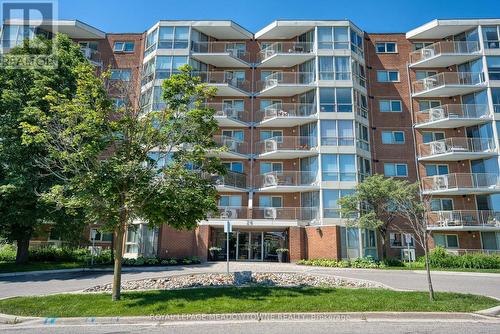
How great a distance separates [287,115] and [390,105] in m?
9.32

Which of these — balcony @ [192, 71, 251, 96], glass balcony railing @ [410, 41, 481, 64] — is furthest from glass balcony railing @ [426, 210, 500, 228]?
balcony @ [192, 71, 251, 96]

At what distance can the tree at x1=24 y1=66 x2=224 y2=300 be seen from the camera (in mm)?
10703

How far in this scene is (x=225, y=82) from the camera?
31.1 m

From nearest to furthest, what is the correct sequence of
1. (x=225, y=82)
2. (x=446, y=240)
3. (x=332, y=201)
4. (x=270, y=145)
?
(x=332, y=201), (x=446, y=240), (x=270, y=145), (x=225, y=82)

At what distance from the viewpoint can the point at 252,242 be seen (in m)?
27.9

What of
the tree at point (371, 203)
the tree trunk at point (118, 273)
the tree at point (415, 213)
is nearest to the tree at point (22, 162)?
the tree trunk at point (118, 273)

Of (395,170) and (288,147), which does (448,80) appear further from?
(288,147)

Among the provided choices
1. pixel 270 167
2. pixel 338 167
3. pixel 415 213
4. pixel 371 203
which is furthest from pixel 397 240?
pixel 415 213

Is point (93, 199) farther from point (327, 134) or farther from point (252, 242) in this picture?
point (327, 134)

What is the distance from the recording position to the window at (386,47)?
33000 millimetres

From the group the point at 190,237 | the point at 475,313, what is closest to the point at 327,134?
the point at 190,237

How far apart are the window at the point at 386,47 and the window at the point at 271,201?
16753mm

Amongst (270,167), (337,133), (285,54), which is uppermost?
(285,54)

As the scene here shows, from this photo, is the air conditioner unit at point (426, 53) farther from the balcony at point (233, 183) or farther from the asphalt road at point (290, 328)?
the asphalt road at point (290, 328)
